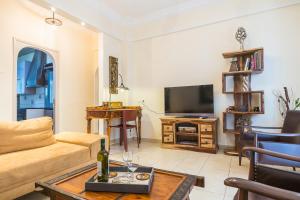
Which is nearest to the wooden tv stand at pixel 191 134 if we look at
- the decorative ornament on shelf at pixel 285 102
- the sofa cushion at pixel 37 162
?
the decorative ornament on shelf at pixel 285 102

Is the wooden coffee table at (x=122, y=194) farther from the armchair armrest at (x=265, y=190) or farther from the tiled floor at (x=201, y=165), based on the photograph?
the tiled floor at (x=201, y=165)

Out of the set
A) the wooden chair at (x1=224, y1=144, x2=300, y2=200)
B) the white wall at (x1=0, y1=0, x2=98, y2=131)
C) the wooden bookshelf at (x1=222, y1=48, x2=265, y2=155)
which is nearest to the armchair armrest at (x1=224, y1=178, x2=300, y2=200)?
the wooden chair at (x1=224, y1=144, x2=300, y2=200)

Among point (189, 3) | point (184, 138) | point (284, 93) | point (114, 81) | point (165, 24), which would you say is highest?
point (189, 3)

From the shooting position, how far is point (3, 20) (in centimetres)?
345

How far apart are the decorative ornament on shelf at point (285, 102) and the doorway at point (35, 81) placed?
5.45 meters

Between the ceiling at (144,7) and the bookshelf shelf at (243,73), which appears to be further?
the ceiling at (144,7)

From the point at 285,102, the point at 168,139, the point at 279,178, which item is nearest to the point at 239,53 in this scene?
the point at 285,102

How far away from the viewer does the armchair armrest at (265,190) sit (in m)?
0.77

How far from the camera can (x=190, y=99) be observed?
383 cm

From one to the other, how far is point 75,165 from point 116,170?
92 centimetres

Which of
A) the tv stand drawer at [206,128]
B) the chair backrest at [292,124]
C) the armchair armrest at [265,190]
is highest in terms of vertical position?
the chair backrest at [292,124]

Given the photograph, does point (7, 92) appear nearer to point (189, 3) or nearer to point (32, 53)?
point (32, 53)

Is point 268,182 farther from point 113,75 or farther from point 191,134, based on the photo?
point 113,75

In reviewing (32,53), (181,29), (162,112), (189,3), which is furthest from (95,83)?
(189,3)
